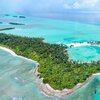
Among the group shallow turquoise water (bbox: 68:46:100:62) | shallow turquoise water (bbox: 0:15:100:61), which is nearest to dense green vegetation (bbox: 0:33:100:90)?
shallow turquoise water (bbox: 68:46:100:62)

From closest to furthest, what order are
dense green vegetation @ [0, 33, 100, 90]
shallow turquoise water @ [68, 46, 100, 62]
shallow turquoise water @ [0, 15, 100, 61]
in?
1. dense green vegetation @ [0, 33, 100, 90]
2. shallow turquoise water @ [68, 46, 100, 62]
3. shallow turquoise water @ [0, 15, 100, 61]

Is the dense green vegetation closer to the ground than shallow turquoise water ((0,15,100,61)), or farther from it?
farther from it

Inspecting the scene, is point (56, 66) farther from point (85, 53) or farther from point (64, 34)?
point (64, 34)

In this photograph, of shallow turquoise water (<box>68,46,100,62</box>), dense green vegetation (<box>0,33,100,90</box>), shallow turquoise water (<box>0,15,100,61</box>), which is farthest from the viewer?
shallow turquoise water (<box>0,15,100,61</box>)

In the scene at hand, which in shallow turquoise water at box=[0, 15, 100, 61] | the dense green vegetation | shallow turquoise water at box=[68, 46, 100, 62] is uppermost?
the dense green vegetation

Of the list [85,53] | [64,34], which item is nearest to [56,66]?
[85,53]

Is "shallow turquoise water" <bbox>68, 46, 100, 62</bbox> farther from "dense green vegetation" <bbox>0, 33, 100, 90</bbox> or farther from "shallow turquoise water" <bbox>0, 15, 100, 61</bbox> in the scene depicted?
"dense green vegetation" <bbox>0, 33, 100, 90</bbox>

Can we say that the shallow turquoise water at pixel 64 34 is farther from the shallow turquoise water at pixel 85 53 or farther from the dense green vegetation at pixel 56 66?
the dense green vegetation at pixel 56 66

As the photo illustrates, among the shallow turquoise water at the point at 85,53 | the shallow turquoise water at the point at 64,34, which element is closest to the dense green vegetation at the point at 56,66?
the shallow turquoise water at the point at 85,53
